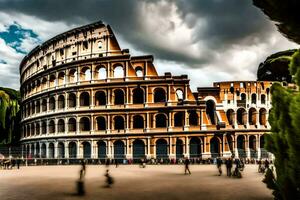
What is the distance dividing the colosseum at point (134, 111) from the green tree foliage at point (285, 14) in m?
31.1

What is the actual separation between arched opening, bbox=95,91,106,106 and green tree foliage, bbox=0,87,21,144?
56.1 feet

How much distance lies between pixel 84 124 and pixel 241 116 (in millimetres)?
19108

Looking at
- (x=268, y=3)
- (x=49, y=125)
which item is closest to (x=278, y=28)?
(x=268, y=3)

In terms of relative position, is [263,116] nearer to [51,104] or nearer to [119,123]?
[119,123]

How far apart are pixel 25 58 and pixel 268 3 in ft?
162

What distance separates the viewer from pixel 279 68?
154 ft

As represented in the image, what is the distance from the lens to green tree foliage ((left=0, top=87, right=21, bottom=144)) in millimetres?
47844

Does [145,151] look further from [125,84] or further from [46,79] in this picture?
[46,79]

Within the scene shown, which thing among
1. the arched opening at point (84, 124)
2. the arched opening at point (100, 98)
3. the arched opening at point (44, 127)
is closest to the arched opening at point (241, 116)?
the arched opening at point (100, 98)

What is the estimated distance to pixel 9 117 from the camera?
49.6 meters

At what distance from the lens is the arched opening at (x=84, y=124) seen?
3847cm

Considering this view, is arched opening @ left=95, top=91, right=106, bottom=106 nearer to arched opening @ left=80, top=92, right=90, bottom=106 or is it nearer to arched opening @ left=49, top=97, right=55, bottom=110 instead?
arched opening @ left=80, top=92, right=90, bottom=106

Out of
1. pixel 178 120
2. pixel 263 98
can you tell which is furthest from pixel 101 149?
pixel 263 98

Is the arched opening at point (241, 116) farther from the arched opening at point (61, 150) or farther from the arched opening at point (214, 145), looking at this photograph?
the arched opening at point (61, 150)
